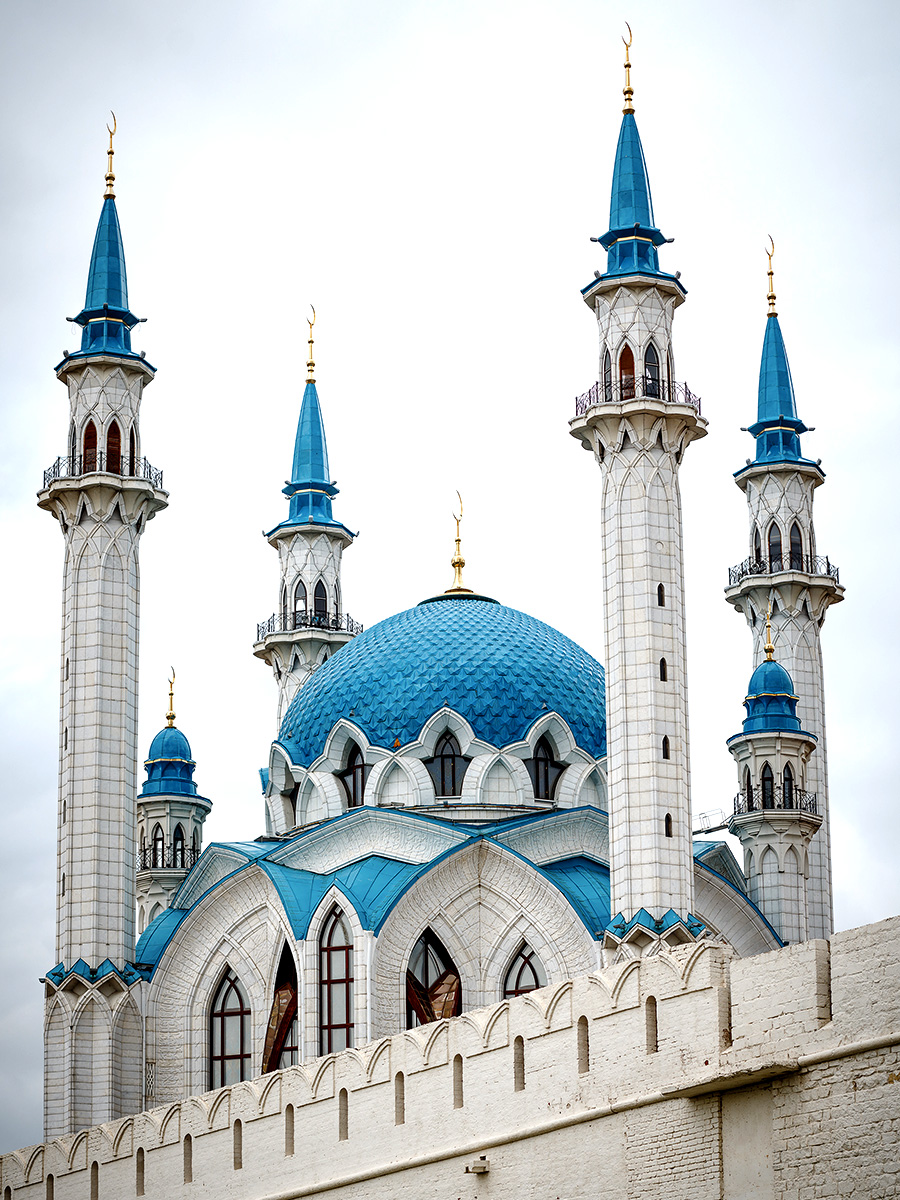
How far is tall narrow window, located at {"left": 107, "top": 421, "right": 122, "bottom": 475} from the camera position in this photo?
34781 mm

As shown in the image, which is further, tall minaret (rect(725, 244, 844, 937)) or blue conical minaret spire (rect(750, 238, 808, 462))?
blue conical minaret spire (rect(750, 238, 808, 462))

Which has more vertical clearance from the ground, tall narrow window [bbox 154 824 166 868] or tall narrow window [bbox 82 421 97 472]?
tall narrow window [bbox 82 421 97 472]

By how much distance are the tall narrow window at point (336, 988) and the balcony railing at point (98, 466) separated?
7970mm

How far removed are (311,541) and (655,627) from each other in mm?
13488

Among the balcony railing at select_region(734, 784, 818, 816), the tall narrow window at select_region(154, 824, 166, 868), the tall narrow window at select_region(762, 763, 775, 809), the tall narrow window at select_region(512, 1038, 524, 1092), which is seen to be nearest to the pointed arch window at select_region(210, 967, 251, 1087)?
the tall narrow window at select_region(154, 824, 166, 868)

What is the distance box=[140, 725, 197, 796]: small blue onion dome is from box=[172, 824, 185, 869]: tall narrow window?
0.74 meters

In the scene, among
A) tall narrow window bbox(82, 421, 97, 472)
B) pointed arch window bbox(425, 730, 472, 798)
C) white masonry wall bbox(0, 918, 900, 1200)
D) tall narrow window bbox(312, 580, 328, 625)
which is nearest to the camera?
white masonry wall bbox(0, 918, 900, 1200)

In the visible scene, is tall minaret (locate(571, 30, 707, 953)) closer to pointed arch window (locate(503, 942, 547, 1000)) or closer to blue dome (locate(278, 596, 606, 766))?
pointed arch window (locate(503, 942, 547, 1000))

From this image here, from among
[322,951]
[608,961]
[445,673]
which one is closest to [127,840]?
[322,951]

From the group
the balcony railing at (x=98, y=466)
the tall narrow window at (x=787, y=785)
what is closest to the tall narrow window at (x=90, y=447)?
the balcony railing at (x=98, y=466)

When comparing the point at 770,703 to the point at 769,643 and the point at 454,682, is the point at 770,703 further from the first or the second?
the point at 454,682

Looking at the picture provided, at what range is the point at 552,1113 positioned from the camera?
1995 centimetres

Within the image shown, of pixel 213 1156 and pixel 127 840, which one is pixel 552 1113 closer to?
pixel 213 1156

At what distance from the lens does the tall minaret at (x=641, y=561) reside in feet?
95.6
